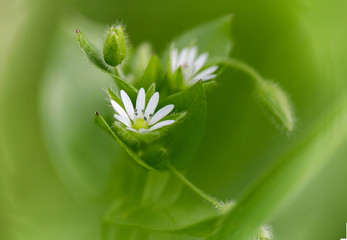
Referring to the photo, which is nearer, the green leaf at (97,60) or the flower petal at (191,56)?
the green leaf at (97,60)

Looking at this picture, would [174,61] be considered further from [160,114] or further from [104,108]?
[104,108]

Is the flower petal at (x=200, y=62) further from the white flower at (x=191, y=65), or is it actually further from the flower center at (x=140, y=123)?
the flower center at (x=140, y=123)

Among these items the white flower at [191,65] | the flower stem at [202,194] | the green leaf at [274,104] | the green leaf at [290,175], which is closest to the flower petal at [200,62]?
the white flower at [191,65]

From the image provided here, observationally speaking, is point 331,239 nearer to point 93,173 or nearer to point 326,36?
point 326,36

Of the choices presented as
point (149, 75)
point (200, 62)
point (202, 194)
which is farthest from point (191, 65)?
point (202, 194)

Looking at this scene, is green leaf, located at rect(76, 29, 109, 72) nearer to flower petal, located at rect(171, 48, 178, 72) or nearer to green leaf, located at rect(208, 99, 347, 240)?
flower petal, located at rect(171, 48, 178, 72)
